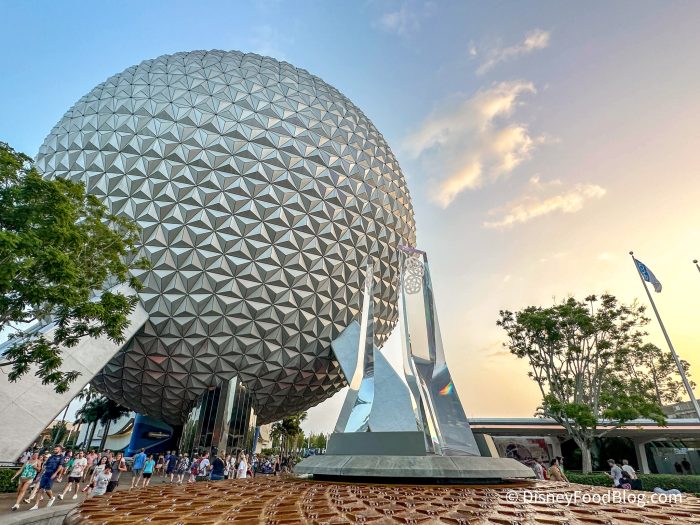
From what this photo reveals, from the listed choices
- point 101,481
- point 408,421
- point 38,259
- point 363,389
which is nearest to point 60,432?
point 101,481

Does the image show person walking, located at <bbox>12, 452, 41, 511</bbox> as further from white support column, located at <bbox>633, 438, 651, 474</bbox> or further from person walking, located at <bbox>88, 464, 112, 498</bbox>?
white support column, located at <bbox>633, 438, 651, 474</bbox>

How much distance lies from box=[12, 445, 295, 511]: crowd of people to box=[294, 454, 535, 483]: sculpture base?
5306 millimetres

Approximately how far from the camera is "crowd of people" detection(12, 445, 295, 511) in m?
8.91

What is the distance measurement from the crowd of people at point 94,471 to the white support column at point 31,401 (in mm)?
740

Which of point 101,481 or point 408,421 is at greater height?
point 408,421

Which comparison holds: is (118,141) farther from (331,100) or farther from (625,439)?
(625,439)

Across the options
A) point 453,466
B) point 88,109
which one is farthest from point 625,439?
point 88,109

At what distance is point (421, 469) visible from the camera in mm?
7941

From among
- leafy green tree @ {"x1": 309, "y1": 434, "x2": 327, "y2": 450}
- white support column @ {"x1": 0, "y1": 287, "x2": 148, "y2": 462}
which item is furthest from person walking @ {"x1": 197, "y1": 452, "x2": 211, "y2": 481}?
leafy green tree @ {"x1": 309, "y1": 434, "x2": 327, "y2": 450}

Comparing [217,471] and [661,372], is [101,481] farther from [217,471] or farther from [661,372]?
[661,372]

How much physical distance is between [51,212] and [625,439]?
38637 millimetres

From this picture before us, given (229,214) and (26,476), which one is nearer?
(26,476)

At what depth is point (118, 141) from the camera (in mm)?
17578

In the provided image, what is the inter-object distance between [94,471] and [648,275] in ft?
77.6
